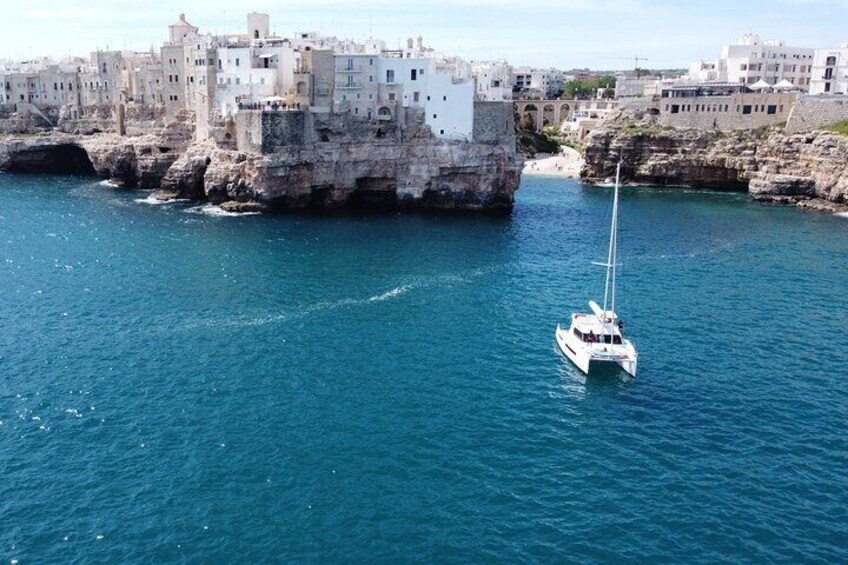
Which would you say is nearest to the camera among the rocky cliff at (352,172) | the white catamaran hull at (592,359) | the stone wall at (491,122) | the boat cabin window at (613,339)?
the white catamaran hull at (592,359)

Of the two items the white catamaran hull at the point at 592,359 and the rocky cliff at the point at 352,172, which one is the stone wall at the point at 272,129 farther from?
the white catamaran hull at the point at 592,359

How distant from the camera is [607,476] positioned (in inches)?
1404

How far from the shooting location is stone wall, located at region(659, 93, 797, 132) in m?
118

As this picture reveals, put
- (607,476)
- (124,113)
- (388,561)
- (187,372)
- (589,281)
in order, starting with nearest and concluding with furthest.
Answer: (388,561), (607,476), (187,372), (589,281), (124,113)

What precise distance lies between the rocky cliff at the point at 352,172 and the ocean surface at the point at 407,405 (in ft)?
45.3

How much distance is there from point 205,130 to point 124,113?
92.5 feet

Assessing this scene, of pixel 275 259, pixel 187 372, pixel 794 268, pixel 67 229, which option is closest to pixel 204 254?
pixel 275 259

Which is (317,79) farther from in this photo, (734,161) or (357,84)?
(734,161)

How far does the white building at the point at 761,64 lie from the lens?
136500mm

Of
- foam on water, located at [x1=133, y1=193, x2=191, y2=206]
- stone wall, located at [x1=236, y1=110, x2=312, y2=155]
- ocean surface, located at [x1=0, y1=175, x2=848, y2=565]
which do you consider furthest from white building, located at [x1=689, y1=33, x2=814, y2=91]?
foam on water, located at [x1=133, y1=193, x2=191, y2=206]

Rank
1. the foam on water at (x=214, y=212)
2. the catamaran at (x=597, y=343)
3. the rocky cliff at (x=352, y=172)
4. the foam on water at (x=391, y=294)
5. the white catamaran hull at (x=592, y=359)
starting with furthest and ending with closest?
the rocky cliff at (x=352, y=172) → the foam on water at (x=214, y=212) → the foam on water at (x=391, y=294) → the catamaran at (x=597, y=343) → the white catamaran hull at (x=592, y=359)

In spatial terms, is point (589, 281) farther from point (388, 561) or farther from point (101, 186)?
point (101, 186)

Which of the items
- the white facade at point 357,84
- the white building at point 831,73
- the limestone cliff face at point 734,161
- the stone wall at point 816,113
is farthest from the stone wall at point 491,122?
the white building at point 831,73

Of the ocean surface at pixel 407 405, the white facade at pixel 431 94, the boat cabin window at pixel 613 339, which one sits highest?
the white facade at pixel 431 94
